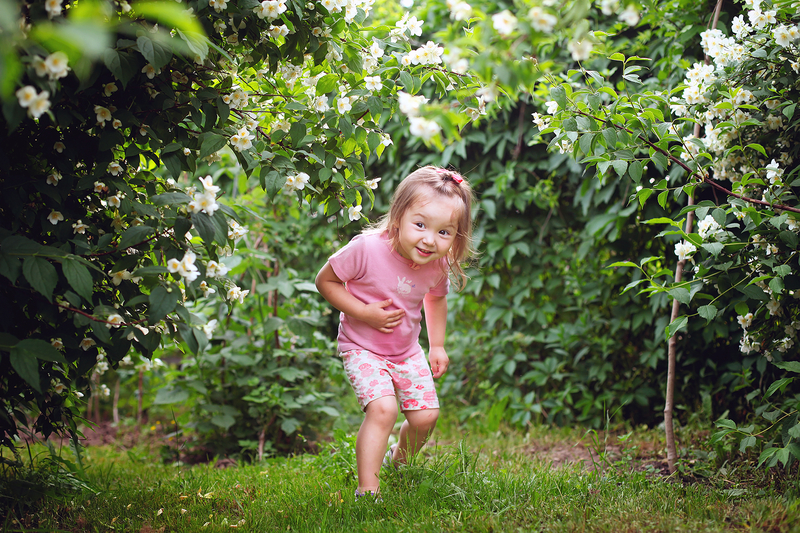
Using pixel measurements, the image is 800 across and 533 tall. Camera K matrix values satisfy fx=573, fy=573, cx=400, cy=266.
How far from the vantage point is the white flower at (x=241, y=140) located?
1.71 metres

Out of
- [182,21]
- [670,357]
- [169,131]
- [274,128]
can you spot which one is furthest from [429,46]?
[670,357]

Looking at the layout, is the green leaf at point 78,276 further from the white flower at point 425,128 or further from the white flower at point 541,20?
the white flower at point 541,20

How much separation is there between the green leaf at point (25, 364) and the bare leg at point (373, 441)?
1067mm

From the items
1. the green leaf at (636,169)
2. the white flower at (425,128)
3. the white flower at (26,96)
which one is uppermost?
the green leaf at (636,169)

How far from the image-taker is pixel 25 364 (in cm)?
132

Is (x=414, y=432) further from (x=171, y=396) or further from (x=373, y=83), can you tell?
(x=171, y=396)

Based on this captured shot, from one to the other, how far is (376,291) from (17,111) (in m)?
1.32

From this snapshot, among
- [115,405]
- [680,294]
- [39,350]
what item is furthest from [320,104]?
[115,405]

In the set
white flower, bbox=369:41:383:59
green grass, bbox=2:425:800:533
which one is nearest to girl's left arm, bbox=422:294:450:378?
green grass, bbox=2:425:800:533

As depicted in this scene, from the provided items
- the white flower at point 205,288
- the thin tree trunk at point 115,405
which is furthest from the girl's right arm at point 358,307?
the thin tree trunk at point 115,405

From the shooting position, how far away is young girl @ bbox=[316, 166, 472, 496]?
2.11m

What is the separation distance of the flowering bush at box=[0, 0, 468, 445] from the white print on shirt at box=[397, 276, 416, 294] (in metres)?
0.36

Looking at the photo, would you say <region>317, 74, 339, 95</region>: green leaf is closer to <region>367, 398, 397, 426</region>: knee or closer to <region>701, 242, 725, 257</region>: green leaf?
<region>367, 398, 397, 426</region>: knee

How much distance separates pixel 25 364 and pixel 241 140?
2.68 feet
